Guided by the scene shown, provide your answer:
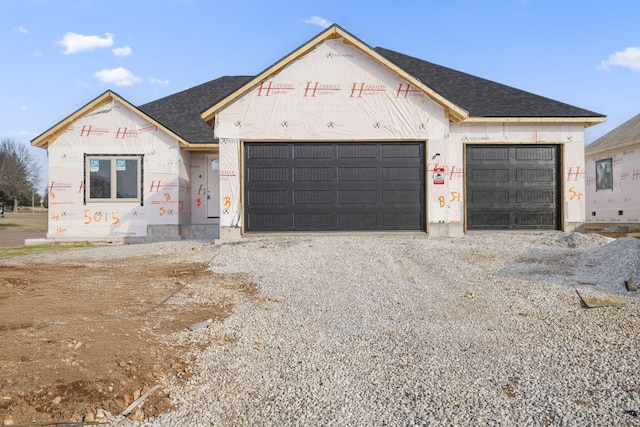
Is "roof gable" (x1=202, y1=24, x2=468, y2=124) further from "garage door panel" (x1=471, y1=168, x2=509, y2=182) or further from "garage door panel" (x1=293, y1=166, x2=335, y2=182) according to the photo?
"garage door panel" (x1=293, y1=166, x2=335, y2=182)

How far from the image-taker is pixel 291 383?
380 cm

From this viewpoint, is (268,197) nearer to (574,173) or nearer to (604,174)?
(574,173)

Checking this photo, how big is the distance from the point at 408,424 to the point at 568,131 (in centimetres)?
1376

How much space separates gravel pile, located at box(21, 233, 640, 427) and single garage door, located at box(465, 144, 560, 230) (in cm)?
500

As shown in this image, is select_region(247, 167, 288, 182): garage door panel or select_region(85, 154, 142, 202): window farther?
select_region(85, 154, 142, 202): window

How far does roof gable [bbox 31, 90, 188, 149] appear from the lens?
1473 centimetres

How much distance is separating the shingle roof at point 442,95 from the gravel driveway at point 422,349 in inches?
252

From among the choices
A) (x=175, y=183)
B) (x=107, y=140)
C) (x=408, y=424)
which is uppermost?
(x=107, y=140)

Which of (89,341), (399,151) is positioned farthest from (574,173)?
(89,341)

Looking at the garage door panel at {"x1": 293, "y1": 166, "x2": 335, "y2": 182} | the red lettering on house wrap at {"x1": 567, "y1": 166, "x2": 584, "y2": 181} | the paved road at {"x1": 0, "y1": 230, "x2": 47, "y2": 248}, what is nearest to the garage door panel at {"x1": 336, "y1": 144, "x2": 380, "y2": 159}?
the garage door panel at {"x1": 293, "y1": 166, "x2": 335, "y2": 182}

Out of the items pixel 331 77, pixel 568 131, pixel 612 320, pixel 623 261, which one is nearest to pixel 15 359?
pixel 612 320

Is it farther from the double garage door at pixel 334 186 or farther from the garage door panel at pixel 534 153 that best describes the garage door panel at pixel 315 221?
the garage door panel at pixel 534 153

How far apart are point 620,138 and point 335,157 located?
14863 millimetres

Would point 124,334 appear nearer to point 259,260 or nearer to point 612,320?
point 259,260
